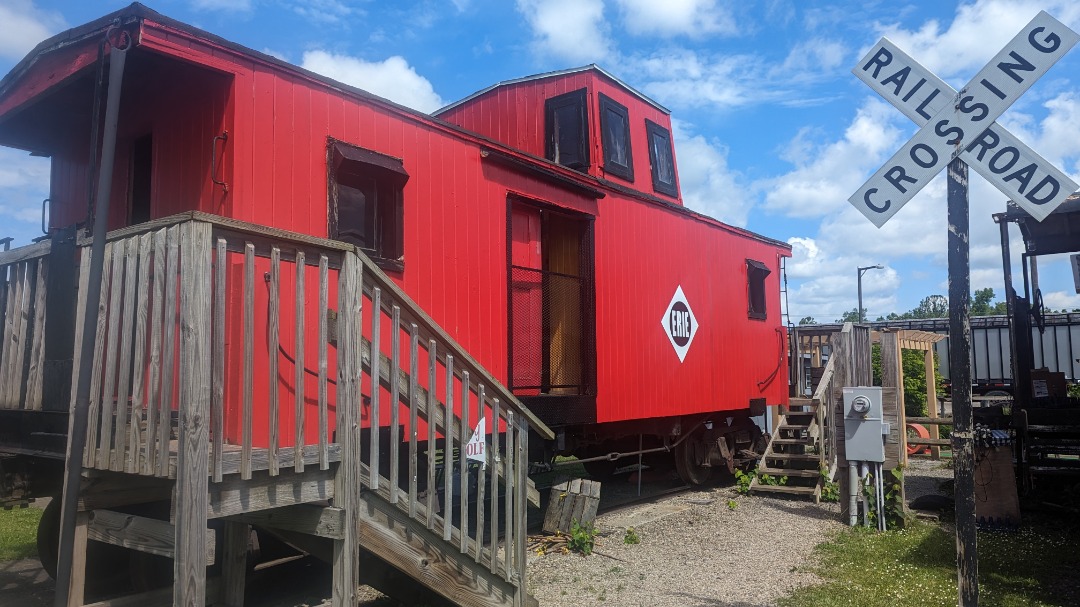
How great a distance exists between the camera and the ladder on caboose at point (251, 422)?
3.13m

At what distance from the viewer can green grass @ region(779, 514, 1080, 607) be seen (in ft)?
15.9

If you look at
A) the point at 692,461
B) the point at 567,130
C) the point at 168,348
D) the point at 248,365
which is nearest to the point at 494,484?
the point at 248,365

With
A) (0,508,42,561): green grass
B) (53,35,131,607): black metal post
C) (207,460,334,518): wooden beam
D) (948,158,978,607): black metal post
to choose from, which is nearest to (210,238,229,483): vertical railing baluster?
(207,460,334,518): wooden beam

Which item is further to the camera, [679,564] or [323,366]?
[679,564]

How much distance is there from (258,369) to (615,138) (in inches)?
217

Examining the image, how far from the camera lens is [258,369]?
451 centimetres

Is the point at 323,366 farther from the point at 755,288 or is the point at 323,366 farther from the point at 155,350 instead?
the point at 755,288

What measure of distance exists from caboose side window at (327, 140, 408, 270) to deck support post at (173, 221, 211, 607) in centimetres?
195

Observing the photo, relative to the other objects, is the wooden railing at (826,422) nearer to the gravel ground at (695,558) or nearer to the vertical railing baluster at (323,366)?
the gravel ground at (695,558)

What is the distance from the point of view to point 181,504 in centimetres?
304

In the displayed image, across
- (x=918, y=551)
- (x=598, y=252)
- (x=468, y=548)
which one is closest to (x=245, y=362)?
(x=468, y=548)

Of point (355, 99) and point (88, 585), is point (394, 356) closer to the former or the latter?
point (355, 99)

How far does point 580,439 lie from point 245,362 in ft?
15.4

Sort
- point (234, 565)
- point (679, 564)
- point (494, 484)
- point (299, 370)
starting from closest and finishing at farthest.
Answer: point (299, 370)
point (234, 565)
point (494, 484)
point (679, 564)
